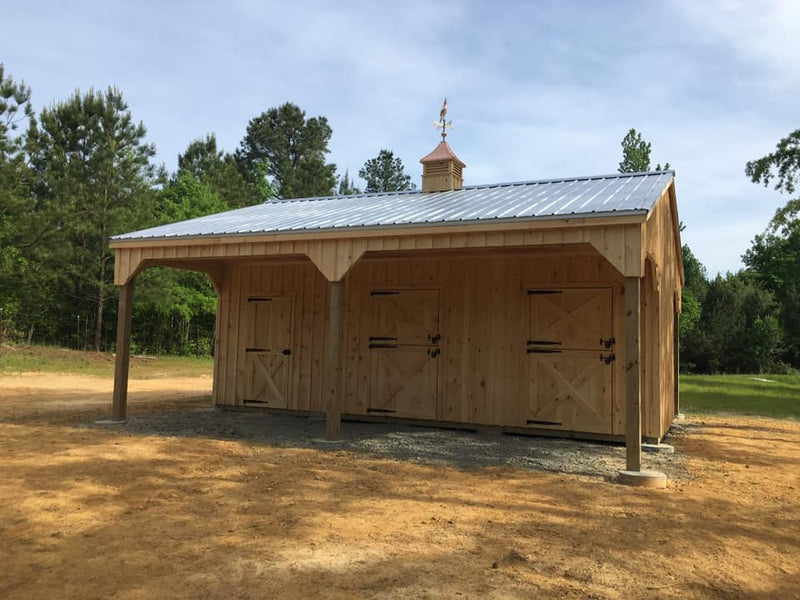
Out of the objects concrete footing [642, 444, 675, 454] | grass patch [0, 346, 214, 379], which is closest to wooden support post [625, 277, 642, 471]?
concrete footing [642, 444, 675, 454]

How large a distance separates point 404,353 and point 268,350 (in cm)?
242

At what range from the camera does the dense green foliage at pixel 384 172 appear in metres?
43.8

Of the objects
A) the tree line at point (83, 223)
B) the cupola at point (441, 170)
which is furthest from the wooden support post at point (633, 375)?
the tree line at point (83, 223)

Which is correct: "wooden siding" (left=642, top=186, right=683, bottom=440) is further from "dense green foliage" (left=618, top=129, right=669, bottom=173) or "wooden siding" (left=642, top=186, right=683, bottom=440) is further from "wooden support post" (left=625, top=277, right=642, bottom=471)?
"dense green foliage" (left=618, top=129, right=669, bottom=173)

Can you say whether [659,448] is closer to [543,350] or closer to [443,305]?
[543,350]

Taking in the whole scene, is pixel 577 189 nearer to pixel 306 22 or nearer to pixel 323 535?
pixel 306 22

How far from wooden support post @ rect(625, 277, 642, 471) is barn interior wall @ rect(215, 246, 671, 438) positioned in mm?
1941

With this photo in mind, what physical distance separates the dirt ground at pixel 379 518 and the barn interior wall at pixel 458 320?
742 millimetres

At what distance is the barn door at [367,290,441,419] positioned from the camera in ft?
29.2

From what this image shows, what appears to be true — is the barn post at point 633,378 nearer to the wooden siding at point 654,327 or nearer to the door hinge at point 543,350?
the wooden siding at point 654,327

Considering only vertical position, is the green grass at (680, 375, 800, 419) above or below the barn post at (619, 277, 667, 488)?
below

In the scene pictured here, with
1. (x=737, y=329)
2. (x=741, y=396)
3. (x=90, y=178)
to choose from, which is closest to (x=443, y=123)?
(x=741, y=396)

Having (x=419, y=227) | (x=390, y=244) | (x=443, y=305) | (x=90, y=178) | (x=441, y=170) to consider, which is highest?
(x=90, y=178)

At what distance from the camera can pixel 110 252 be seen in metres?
23.0
